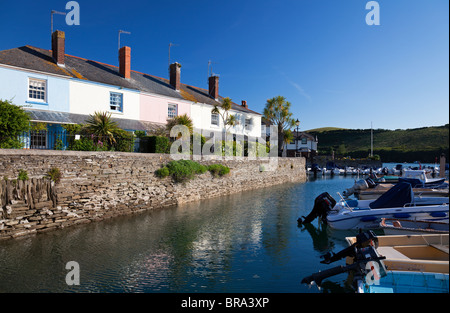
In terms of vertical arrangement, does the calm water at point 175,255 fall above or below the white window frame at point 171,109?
below

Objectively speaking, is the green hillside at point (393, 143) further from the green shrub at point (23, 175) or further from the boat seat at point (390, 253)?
the green shrub at point (23, 175)

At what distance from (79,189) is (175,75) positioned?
883 inches

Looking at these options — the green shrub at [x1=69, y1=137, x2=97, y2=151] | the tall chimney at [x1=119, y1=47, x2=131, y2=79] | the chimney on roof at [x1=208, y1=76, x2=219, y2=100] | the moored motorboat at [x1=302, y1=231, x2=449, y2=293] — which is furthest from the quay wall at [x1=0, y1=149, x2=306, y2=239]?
the chimney on roof at [x1=208, y1=76, x2=219, y2=100]

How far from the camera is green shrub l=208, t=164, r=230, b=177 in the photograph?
25028mm

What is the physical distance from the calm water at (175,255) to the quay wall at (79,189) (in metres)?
0.80

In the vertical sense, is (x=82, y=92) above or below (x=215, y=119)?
above

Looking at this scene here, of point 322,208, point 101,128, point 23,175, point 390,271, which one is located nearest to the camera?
point 390,271

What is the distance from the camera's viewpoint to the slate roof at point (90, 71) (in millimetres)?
21448

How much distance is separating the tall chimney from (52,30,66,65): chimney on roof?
18.6 feet

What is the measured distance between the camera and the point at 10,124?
13.8 m

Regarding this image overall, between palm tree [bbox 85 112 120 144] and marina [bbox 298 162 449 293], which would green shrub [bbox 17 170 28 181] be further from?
marina [bbox 298 162 449 293]

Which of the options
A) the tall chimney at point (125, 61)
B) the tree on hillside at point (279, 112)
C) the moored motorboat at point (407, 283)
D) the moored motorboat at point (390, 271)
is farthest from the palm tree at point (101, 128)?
the tree on hillside at point (279, 112)

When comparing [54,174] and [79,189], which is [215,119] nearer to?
[79,189]

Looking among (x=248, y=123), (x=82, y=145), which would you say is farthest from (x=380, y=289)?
(x=248, y=123)
